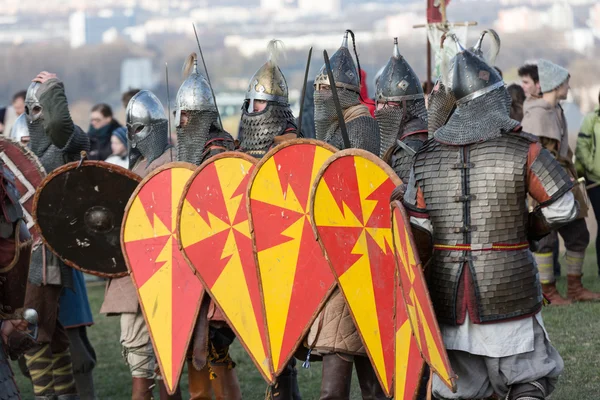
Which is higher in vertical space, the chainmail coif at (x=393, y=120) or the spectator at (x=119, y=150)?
the chainmail coif at (x=393, y=120)

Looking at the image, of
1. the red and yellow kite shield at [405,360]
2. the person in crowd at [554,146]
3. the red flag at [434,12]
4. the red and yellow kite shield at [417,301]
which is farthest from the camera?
the red flag at [434,12]

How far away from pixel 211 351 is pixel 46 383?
1205mm

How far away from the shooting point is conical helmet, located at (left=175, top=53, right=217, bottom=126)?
19.3 ft

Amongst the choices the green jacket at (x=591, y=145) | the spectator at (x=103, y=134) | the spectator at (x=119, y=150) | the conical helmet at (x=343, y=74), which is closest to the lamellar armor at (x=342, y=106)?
the conical helmet at (x=343, y=74)

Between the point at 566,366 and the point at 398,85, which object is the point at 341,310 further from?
the point at 566,366

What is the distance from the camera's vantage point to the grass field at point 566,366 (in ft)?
20.0

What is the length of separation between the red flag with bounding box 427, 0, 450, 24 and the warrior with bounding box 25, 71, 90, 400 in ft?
13.6

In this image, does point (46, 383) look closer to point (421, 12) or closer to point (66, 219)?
point (66, 219)

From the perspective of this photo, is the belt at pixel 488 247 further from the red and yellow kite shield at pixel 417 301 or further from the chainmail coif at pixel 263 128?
the chainmail coif at pixel 263 128

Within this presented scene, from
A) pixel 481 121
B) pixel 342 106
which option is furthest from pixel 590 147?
pixel 481 121

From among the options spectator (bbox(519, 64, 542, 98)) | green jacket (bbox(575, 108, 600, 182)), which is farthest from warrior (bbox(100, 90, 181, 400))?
green jacket (bbox(575, 108, 600, 182))

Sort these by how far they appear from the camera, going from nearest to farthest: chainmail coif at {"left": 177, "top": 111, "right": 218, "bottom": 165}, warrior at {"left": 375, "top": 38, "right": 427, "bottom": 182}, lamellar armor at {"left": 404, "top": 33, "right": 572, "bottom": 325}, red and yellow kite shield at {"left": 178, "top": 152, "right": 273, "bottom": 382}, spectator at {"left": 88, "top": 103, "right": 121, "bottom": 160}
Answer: lamellar armor at {"left": 404, "top": 33, "right": 572, "bottom": 325}, red and yellow kite shield at {"left": 178, "top": 152, "right": 273, "bottom": 382}, warrior at {"left": 375, "top": 38, "right": 427, "bottom": 182}, chainmail coif at {"left": 177, "top": 111, "right": 218, "bottom": 165}, spectator at {"left": 88, "top": 103, "right": 121, "bottom": 160}

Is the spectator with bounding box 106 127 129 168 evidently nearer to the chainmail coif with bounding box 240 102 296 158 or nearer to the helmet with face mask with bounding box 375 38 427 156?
the chainmail coif with bounding box 240 102 296 158

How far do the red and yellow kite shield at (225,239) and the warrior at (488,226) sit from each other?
1124 millimetres
